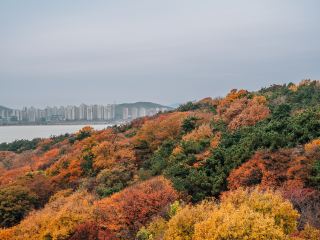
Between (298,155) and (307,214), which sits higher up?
(298,155)

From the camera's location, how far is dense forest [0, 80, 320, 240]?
53.6ft

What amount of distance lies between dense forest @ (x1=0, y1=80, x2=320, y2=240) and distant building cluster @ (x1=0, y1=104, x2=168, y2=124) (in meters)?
125

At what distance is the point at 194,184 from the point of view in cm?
2861

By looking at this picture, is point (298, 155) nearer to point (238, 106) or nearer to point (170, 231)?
point (170, 231)

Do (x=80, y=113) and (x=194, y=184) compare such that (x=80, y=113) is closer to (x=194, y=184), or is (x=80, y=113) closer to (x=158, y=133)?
(x=158, y=133)

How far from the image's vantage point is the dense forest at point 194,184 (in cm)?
1633

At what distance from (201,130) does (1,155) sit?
45.9m

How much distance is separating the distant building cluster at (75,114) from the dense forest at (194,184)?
125 meters

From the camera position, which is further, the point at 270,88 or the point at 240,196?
the point at 270,88

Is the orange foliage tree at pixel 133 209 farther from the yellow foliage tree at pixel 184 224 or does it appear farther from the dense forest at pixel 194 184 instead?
the yellow foliage tree at pixel 184 224

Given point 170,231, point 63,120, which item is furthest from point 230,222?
point 63,120

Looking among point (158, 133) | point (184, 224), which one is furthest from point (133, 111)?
point (184, 224)

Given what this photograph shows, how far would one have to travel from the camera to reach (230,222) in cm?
1360

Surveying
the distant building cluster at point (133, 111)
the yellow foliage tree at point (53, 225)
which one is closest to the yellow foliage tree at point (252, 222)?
the yellow foliage tree at point (53, 225)
